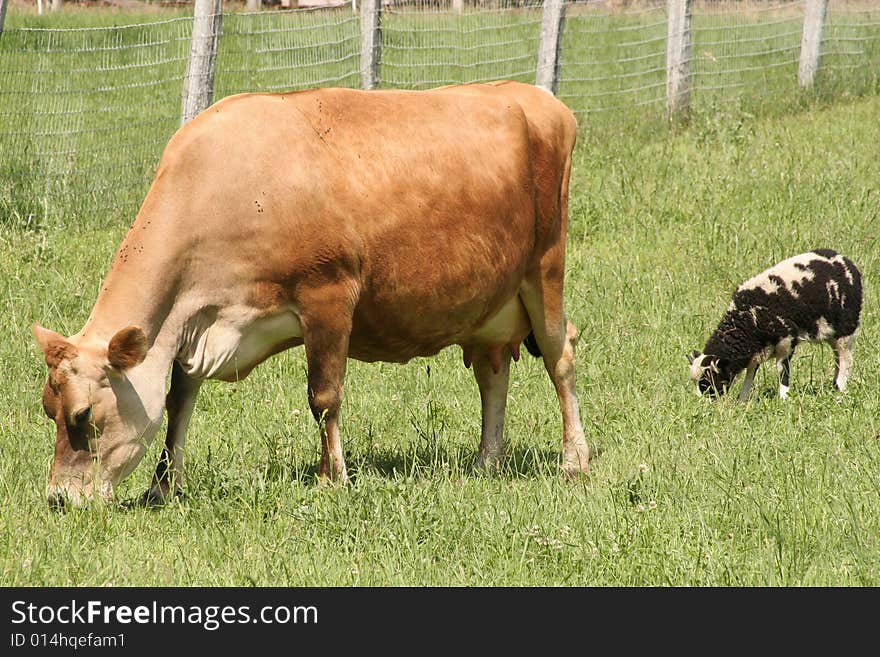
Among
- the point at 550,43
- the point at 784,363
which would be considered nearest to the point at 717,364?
the point at 784,363

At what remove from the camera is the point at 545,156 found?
21.6 ft

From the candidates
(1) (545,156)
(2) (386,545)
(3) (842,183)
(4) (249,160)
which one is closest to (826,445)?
(1) (545,156)

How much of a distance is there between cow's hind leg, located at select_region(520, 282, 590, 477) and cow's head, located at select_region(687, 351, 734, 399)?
1.17m

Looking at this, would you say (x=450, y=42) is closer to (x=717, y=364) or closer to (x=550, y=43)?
(x=550, y=43)

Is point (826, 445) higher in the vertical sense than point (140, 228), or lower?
lower

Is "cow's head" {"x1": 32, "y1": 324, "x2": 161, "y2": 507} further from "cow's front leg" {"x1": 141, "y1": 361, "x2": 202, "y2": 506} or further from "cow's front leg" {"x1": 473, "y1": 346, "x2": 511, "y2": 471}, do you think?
"cow's front leg" {"x1": 473, "y1": 346, "x2": 511, "y2": 471}

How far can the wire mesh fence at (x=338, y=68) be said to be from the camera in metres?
9.99

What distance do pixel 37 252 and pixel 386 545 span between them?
4.98m

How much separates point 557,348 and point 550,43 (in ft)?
22.0

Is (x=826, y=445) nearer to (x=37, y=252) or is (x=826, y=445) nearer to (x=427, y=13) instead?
(x=37, y=252)

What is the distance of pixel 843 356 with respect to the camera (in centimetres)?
778

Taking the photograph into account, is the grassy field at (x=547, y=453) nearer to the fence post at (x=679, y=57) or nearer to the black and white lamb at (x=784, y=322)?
the black and white lamb at (x=784, y=322)

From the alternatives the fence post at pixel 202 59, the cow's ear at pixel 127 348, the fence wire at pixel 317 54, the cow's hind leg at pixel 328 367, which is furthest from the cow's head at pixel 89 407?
the fence wire at pixel 317 54

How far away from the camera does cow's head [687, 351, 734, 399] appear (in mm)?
7687
